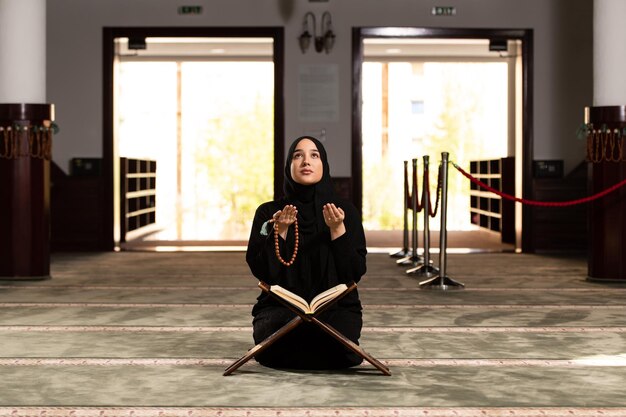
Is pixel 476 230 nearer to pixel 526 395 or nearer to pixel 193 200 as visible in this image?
pixel 193 200

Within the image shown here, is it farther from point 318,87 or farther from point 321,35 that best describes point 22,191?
point 321,35

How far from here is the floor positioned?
134 inches

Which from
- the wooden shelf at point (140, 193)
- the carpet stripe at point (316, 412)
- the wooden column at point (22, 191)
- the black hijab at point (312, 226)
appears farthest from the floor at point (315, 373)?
the wooden shelf at point (140, 193)

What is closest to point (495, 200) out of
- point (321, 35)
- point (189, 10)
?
point (321, 35)

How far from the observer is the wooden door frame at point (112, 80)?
10.3 meters

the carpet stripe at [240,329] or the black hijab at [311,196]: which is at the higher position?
the black hijab at [311,196]

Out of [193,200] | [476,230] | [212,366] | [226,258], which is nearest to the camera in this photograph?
[212,366]

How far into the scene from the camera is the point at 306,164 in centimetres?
393

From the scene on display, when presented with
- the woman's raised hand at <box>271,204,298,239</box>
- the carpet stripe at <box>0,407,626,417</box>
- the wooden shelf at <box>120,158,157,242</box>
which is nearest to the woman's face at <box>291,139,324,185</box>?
the woman's raised hand at <box>271,204,298,239</box>

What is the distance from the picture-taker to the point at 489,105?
75.5ft

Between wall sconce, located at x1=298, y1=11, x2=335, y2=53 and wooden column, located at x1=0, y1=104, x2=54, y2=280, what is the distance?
3506 millimetres

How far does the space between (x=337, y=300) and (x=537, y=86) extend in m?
7.24

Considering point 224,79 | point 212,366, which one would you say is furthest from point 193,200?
point 212,366

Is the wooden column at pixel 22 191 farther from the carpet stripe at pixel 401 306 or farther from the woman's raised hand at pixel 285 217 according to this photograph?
the woman's raised hand at pixel 285 217
